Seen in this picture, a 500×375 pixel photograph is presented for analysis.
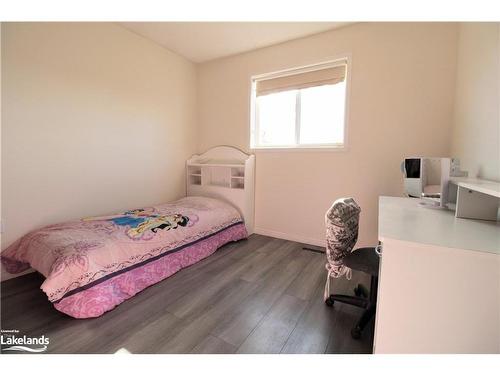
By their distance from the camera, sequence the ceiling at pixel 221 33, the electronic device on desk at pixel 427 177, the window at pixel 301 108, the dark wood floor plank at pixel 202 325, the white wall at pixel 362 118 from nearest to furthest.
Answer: the dark wood floor plank at pixel 202 325 → the electronic device on desk at pixel 427 177 → the white wall at pixel 362 118 → the ceiling at pixel 221 33 → the window at pixel 301 108

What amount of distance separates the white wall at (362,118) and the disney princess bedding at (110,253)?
Result: 1.13 meters

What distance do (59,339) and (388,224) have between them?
2.05m

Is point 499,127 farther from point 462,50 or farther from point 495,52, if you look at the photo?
point 462,50

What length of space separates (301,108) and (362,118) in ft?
2.69

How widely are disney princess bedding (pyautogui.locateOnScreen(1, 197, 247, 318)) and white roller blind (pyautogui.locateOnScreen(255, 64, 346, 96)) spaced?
6.51ft

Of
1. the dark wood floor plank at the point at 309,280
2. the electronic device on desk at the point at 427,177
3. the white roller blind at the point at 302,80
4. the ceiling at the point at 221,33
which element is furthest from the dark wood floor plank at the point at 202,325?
the ceiling at the point at 221,33

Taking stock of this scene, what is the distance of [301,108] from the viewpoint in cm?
299

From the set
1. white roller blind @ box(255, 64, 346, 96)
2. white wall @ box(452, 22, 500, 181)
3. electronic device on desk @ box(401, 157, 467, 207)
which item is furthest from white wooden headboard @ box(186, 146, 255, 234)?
white wall @ box(452, 22, 500, 181)

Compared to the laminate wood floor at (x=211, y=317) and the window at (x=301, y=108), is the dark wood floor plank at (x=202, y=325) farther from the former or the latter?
the window at (x=301, y=108)

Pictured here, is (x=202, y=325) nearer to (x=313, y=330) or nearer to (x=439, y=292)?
(x=313, y=330)

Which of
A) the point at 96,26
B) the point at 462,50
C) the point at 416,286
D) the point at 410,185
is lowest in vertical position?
the point at 416,286

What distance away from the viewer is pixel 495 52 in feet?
4.62

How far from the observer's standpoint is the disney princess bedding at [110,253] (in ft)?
4.86
